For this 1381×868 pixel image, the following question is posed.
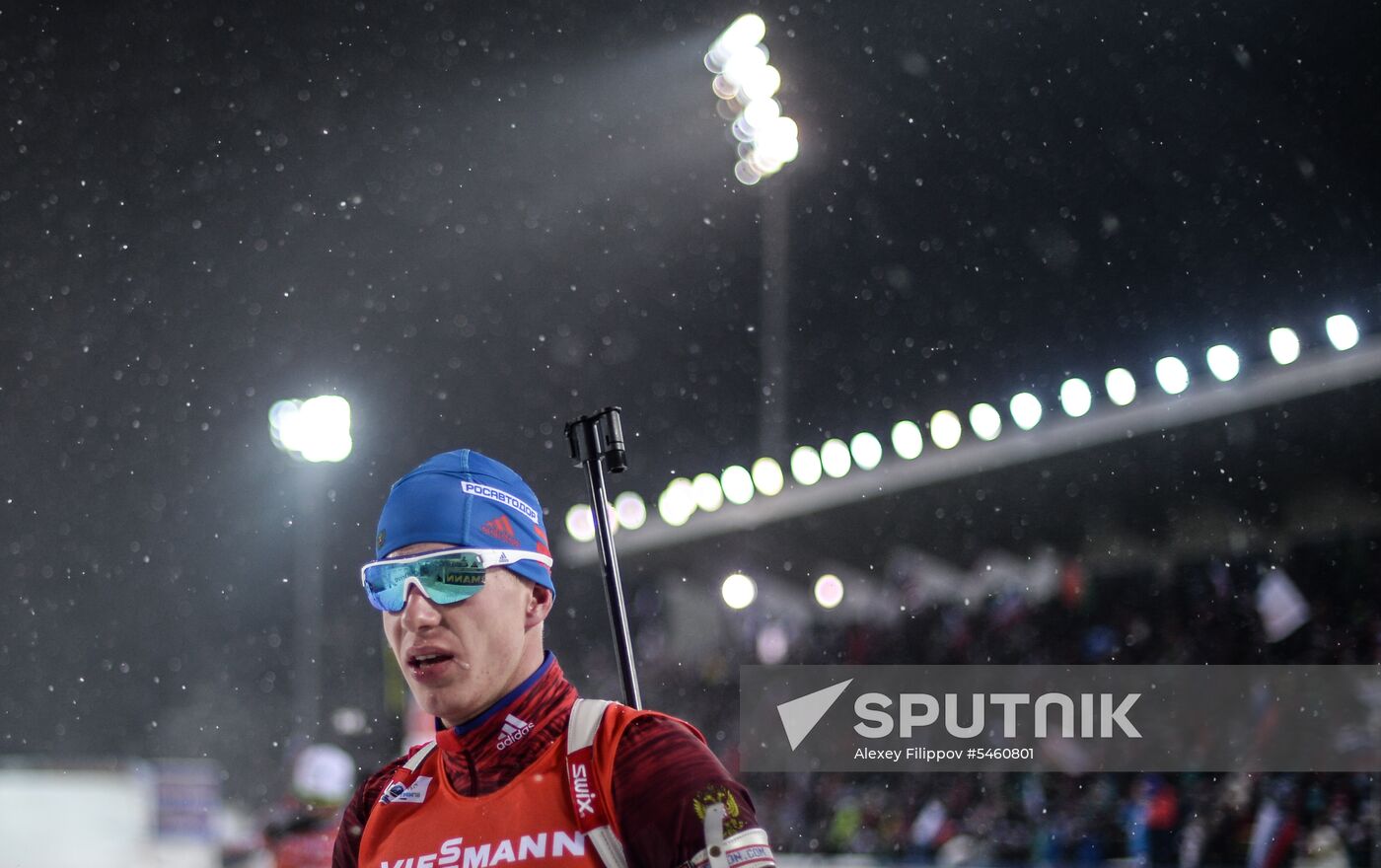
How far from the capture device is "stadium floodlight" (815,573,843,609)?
17406 mm

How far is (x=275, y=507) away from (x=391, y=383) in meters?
3.04

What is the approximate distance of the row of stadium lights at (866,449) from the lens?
1246cm

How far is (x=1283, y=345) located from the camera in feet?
40.7

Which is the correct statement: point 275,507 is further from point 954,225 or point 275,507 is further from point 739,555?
point 954,225

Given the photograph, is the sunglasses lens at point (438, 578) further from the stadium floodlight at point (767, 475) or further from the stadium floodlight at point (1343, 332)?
the stadium floodlight at point (767, 475)

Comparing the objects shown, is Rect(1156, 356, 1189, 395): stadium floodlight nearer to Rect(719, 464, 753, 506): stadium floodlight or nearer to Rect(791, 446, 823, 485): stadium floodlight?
Rect(791, 446, 823, 485): stadium floodlight

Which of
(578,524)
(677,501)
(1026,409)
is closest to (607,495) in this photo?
(1026,409)

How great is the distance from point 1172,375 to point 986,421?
2647 mm

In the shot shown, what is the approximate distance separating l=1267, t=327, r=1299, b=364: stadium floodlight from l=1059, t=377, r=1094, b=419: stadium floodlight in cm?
202

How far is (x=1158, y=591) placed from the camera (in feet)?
42.9

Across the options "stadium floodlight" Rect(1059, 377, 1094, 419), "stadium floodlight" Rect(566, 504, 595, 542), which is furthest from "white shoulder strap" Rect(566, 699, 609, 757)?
"stadium floodlight" Rect(566, 504, 595, 542)

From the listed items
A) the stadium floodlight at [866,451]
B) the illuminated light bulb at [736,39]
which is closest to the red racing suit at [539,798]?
the illuminated light bulb at [736,39]

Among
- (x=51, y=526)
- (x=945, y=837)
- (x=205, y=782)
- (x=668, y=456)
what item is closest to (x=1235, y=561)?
(x=945, y=837)

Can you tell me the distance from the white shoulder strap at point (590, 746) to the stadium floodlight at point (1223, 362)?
11.8 meters
